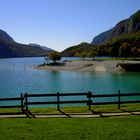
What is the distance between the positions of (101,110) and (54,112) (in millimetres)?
3272

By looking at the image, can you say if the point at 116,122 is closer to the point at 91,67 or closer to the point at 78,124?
the point at 78,124

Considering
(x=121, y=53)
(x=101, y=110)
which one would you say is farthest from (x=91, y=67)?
(x=101, y=110)

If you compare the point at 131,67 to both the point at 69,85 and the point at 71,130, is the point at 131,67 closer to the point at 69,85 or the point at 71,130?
the point at 69,85

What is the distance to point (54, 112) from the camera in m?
23.4

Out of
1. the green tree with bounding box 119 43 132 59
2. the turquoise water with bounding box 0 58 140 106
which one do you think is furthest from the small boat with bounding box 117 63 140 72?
the green tree with bounding box 119 43 132 59

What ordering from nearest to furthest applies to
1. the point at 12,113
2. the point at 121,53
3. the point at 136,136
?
the point at 136,136, the point at 12,113, the point at 121,53

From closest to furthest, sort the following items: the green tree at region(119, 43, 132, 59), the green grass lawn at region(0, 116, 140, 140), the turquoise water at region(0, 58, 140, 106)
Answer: the green grass lawn at region(0, 116, 140, 140), the turquoise water at region(0, 58, 140, 106), the green tree at region(119, 43, 132, 59)

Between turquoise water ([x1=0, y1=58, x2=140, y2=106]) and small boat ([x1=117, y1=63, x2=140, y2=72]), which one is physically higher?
small boat ([x1=117, y1=63, x2=140, y2=72])

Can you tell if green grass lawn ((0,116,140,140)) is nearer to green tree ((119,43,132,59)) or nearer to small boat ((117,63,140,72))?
small boat ((117,63,140,72))

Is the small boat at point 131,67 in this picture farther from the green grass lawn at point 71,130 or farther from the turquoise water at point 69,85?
the green grass lawn at point 71,130

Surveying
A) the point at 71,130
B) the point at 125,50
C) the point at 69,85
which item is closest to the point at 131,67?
the point at 69,85

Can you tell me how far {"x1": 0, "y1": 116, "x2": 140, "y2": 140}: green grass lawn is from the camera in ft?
47.7

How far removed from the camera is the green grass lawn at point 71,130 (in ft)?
47.7

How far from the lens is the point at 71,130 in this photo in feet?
52.3
